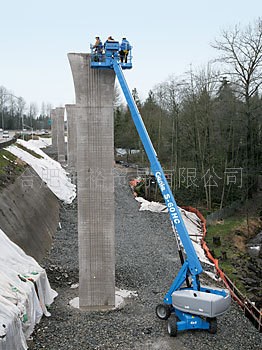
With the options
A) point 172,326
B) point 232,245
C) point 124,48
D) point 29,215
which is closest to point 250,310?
point 172,326

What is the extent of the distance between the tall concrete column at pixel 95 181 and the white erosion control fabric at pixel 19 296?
4.57 feet

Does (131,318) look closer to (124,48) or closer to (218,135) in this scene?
(124,48)

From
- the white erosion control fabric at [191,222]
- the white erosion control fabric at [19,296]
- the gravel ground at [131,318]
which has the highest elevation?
the white erosion control fabric at [19,296]

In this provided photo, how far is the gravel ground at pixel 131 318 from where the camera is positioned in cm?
1054

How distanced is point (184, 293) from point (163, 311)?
1.34 metres

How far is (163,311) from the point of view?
37.9 ft

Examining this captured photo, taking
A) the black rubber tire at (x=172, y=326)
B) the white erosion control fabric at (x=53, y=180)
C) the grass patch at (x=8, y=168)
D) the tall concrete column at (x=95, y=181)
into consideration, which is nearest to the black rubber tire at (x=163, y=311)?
the black rubber tire at (x=172, y=326)

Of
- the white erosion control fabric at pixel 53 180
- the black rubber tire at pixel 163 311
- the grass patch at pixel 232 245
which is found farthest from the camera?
the white erosion control fabric at pixel 53 180

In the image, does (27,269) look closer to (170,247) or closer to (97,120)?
(97,120)

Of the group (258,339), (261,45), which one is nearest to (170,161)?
(261,45)

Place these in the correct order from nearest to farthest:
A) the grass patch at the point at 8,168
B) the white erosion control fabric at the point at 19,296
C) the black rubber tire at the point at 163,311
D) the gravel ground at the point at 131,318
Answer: the white erosion control fabric at the point at 19,296 → the gravel ground at the point at 131,318 → the black rubber tire at the point at 163,311 → the grass patch at the point at 8,168

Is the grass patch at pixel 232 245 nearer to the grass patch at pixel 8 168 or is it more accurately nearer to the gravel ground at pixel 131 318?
the gravel ground at pixel 131 318

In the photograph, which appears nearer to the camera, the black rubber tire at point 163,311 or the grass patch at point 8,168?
the black rubber tire at point 163,311

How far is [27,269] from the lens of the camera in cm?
1270
